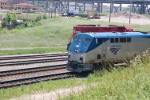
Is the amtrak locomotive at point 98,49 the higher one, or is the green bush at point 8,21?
the green bush at point 8,21

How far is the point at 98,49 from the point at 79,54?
4.73 feet

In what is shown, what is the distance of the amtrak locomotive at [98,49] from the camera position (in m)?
17.6

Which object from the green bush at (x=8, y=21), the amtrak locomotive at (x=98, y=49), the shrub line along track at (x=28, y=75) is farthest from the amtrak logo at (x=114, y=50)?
the green bush at (x=8, y=21)

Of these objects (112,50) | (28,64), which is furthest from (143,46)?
(28,64)

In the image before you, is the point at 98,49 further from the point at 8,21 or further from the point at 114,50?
the point at 8,21

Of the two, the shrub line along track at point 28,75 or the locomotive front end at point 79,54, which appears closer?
the shrub line along track at point 28,75

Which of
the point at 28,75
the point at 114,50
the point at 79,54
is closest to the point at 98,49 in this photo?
the point at 79,54

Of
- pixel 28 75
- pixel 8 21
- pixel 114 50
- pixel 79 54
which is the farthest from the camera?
pixel 8 21

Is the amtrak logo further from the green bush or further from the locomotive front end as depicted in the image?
the green bush

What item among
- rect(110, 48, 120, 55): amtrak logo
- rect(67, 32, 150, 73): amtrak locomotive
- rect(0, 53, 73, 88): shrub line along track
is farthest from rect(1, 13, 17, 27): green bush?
rect(110, 48, 120, 55): amtrak logo

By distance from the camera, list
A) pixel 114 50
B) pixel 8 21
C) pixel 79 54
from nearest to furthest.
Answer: pixel 79 54, pixel 114 50, pixel 8 21

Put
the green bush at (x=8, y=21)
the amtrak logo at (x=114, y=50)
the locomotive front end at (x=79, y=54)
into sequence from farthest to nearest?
the green bush at (x=8, y=21) < the amtrak logo at (x=114, y=50) < the locomotive front end at (x=79, y=54)

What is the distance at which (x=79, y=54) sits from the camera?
17.8 m

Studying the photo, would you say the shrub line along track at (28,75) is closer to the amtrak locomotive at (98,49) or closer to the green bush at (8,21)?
the amtrak locomotive at (98,49)
